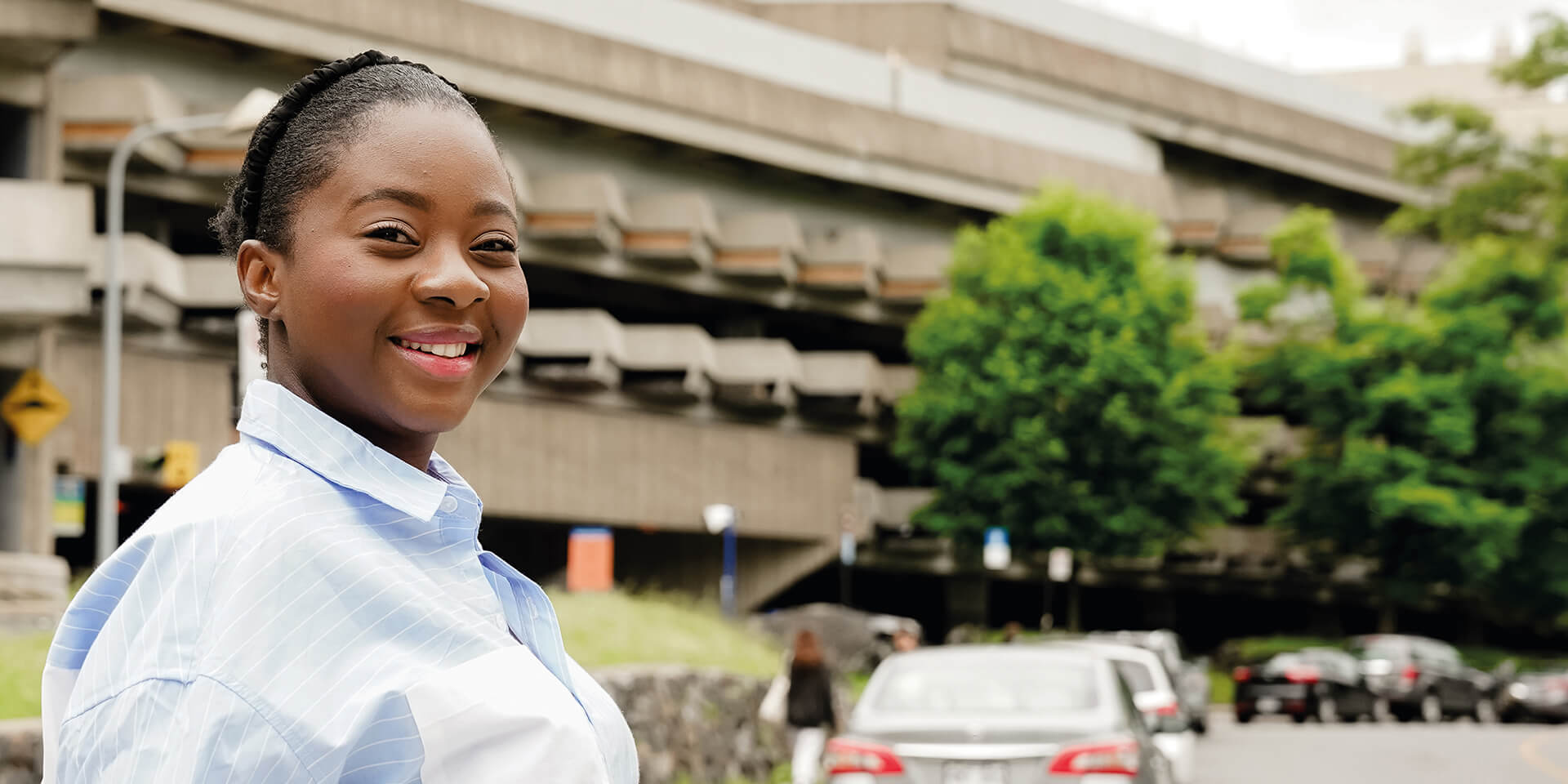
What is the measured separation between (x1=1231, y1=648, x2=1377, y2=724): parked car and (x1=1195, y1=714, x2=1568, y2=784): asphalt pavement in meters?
0.30

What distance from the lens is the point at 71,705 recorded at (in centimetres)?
147

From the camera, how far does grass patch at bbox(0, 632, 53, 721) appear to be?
9375 millimetres

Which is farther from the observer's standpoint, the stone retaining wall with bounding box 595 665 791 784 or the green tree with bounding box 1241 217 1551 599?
the green tree with bounding box 1241 217 1551 599

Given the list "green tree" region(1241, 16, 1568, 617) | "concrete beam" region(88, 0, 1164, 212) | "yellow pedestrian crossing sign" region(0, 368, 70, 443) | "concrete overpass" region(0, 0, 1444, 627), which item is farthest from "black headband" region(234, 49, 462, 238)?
"green tree" region(1241, 16, 1568, 617)

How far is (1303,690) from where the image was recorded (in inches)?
1362

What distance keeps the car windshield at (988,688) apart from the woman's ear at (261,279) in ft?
30.9

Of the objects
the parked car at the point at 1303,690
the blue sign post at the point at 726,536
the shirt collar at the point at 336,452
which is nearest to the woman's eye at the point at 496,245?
the shirt collar at the point at 336,452

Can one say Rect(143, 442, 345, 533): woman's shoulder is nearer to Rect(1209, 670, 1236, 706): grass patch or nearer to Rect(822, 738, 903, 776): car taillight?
Rect(822, 738, 903, 776): car taillight

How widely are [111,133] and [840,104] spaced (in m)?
16.9

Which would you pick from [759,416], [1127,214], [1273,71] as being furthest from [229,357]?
[1273,71]

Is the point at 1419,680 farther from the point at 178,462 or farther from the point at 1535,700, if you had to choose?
the point at 178,462

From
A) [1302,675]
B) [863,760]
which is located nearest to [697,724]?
[863,760]

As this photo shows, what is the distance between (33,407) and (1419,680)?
2549cm

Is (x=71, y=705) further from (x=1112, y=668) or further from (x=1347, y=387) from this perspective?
(x=1347, y=387)
